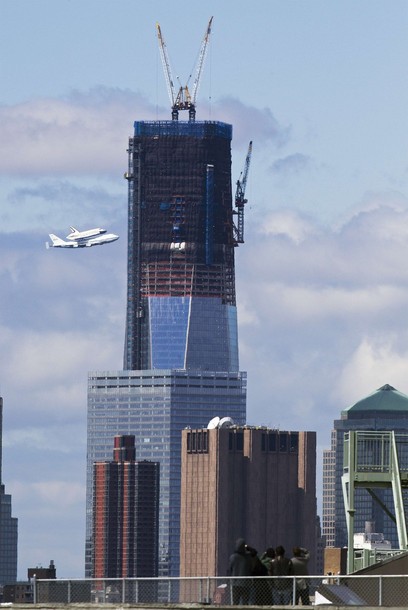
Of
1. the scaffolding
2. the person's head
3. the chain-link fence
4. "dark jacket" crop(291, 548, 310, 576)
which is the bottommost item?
the chain-link fence

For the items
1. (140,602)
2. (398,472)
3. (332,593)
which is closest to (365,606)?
(332,593)

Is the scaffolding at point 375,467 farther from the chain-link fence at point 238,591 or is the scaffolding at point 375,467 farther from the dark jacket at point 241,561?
the dark jacket at point 241,561

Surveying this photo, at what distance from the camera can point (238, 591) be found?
55.6 meters

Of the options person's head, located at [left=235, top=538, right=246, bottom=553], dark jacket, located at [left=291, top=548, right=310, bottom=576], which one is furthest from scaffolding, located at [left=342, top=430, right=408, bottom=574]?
person's head, located at [left=235, top=538, right=246, bottom=553]

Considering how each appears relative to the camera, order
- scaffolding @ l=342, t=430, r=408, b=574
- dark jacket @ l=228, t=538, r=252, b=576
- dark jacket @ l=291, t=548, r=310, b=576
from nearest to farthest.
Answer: dark jacket @ l=228, t=538, r=252, b=576, dark jacket @ l=291, t=548, r=310, b=576, scaffolding @ l=342, t=430, r=408, b=574

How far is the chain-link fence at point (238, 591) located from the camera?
178 ft

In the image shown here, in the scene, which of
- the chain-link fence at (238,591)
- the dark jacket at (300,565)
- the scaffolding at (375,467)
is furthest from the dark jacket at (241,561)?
the scaffolding at (375,467)

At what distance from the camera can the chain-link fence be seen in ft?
178

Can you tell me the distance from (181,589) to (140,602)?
2999mm

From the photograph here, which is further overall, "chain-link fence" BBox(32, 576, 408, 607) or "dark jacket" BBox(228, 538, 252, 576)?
"dark jacket" BBox(228, 538, 252, 576)

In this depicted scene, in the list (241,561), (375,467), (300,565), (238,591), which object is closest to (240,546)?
(241,561)

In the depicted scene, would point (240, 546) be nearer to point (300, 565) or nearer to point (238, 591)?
point (300, 565)

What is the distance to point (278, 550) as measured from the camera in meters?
58.7

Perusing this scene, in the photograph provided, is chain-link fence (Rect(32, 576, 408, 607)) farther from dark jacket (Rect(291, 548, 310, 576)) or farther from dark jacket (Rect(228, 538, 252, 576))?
dark jacket (Rect(228, 538, 252, 576))
